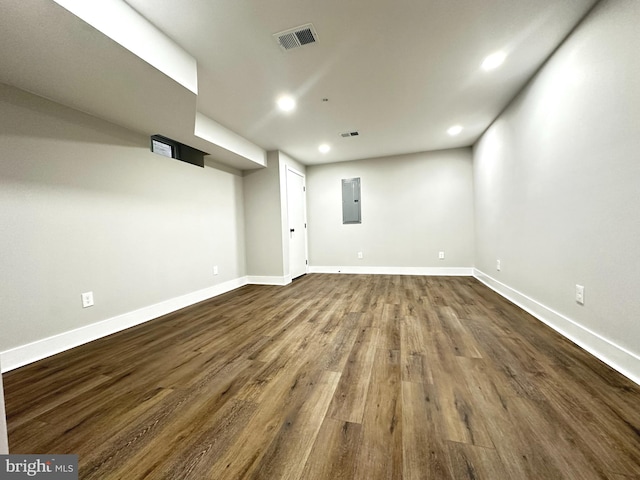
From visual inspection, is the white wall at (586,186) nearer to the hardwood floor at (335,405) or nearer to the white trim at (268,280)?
the hardwood floor at (335,405)

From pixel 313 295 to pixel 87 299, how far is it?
245 centimetres

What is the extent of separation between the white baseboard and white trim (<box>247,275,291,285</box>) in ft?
10.7

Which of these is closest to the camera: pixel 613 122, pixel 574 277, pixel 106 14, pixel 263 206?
pixel 106 14

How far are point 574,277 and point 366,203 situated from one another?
3.55m

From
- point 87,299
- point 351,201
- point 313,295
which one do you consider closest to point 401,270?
point 351,201

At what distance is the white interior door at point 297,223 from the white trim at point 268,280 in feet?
1.00

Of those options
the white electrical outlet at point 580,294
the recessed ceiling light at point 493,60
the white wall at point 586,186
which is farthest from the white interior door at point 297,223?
the white electrical outlet at point 580,294

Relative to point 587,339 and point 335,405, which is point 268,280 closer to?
point 335,405

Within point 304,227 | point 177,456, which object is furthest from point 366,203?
point 177,456

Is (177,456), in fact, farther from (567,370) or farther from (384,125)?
(384,125)

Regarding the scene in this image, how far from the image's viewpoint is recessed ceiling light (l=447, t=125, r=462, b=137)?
361cm

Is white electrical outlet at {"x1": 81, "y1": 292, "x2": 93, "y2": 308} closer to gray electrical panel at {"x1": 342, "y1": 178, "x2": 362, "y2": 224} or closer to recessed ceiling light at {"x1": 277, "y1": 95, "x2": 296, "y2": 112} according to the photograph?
recessed ceiling light at {"x1": 277, "y1": 95, "x2": 296, "y2": 112}

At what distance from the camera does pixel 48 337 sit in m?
1.98

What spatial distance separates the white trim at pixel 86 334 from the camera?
1815 mm
